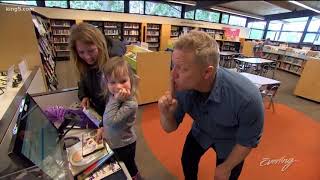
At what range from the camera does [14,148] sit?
0.50m

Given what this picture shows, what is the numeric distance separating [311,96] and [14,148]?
5.57 metres

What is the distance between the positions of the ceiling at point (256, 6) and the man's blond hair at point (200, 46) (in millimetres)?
275

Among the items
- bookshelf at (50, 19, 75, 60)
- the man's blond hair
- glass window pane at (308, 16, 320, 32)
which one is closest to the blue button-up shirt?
the man's blond hair

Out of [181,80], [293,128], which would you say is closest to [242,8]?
[181,80]

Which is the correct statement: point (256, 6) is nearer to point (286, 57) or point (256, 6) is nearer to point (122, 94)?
point (122, 94)

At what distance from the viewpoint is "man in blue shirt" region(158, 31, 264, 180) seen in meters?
0.74

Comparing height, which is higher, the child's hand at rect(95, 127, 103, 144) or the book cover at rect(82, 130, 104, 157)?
the child's hand at rect(95, 127, 103, 144)

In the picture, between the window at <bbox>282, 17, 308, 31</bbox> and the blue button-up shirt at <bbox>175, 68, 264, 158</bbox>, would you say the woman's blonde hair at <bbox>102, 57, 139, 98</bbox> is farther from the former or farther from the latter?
the window at <bbox>282, 17, 308, 31</bbox>

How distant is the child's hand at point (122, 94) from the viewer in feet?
3.46

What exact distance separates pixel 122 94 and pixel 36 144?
49 centimetres

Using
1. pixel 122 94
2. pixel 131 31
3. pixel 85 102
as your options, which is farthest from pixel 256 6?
pixel 131 31

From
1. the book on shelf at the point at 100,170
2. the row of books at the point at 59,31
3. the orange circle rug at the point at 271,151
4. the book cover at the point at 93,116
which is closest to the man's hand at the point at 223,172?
the book on shelf at the point at 100,170

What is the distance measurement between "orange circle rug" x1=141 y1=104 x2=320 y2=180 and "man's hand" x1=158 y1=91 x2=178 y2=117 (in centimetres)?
114

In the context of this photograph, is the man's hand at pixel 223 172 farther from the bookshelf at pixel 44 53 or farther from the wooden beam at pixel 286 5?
the bookshelf at pixel 44 53
